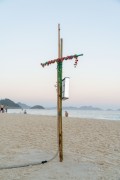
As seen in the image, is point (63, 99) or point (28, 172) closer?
point (28, 172)

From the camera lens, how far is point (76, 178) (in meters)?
6.57

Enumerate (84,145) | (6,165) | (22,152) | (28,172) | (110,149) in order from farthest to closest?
(84,145) → (110,149) → (22,152) → (6,165) → (28,172)

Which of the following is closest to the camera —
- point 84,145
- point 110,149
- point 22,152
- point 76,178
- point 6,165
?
point 76,178

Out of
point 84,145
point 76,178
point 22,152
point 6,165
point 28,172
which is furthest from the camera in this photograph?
point 84,145

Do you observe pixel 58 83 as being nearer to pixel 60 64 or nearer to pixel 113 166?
pixel 60 64

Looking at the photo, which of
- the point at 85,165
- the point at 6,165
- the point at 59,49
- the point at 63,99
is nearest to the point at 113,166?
the point at 85,165

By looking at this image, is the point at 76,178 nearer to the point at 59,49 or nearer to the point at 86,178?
the point at 86,178

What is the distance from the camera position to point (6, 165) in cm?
766

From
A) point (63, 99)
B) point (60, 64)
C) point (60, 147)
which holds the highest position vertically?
point (60, 64)

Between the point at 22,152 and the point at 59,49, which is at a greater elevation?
the point at 59,49

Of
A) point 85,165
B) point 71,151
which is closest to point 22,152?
point 71,151

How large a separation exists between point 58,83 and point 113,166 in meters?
2.75

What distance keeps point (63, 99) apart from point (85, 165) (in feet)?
6.31

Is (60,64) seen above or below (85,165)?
above
